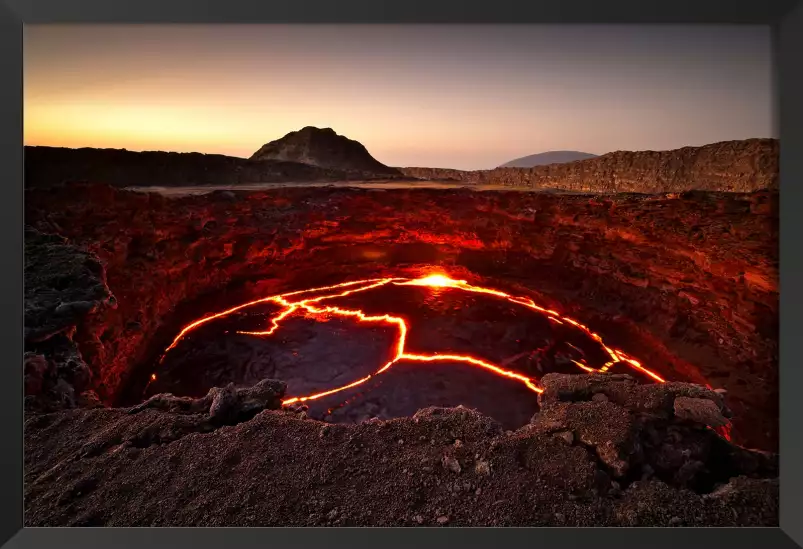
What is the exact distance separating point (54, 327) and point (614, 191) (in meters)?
9.15

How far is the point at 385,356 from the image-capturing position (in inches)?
222

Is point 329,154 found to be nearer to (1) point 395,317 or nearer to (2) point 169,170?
(2) point 169,170

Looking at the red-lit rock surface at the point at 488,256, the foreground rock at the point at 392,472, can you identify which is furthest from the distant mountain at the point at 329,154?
the foreground rock at the point at 392,472

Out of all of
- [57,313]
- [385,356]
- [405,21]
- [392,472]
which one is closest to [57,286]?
[57,313]

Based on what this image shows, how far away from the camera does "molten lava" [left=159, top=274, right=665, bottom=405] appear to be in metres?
→ 5.37

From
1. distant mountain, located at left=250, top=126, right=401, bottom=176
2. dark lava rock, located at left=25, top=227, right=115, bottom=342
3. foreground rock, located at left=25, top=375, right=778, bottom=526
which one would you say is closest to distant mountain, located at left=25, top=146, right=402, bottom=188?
distant mountain, located at left=250, top=126, right=401, bottom=176

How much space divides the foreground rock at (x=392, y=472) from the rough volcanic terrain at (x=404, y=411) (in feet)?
0.04

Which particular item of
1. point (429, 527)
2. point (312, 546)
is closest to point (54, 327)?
point (312, 546)

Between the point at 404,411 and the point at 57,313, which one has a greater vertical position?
the point at 57,313

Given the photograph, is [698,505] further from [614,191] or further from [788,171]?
[614,191]

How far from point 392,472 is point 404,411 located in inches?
83.6

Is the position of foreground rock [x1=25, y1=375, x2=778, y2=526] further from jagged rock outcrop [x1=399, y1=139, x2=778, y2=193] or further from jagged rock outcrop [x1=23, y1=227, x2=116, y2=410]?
jagged rock outcrop [x1=399, y1=139, x2=778, y2=193]

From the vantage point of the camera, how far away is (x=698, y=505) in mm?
2275

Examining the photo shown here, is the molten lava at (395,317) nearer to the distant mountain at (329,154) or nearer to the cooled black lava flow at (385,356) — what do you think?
the cooled black lava flow at (385,356)
